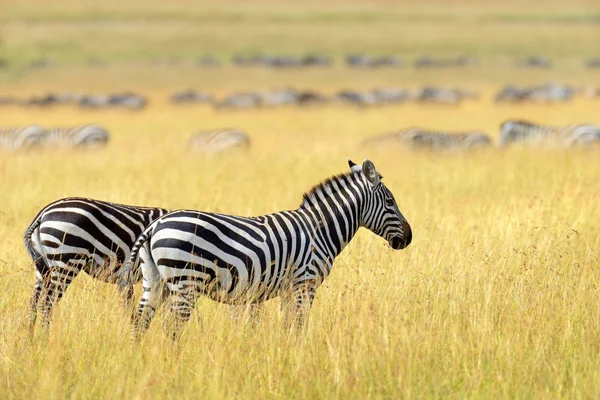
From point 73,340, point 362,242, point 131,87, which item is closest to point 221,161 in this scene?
point 362,242

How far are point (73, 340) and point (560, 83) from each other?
2199 inches

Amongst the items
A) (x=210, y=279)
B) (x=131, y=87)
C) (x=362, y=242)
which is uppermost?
(x=131, y=87)

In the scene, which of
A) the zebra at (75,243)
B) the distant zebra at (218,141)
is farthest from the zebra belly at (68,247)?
the distant zebra at (218,141)

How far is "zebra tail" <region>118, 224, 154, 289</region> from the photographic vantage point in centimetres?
557

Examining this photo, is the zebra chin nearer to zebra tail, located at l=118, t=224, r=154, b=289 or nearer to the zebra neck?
the zebra neck

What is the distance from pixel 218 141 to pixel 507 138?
22.9 feet

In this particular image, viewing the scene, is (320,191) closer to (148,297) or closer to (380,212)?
(380,212)

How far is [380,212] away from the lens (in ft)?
21.5

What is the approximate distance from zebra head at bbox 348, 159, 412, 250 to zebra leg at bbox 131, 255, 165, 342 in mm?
1748

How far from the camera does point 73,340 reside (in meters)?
5.72

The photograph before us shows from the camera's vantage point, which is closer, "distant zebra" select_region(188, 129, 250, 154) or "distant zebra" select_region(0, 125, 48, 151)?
"distant zebra" select_region(188, 129, 250, 154)

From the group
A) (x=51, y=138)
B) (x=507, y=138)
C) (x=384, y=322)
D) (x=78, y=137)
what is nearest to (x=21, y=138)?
(x=51, y=138)

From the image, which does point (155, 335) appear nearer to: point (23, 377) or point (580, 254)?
point (23, 377)

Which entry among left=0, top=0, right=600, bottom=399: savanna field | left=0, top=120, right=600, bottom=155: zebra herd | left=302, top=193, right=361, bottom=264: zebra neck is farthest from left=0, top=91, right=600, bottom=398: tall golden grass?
left=0, top=120, right=600, bottom=155: zebra herd
